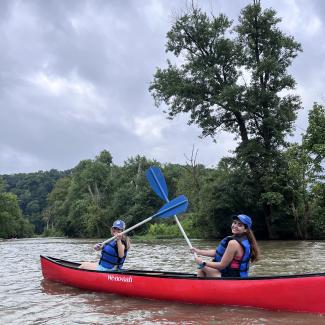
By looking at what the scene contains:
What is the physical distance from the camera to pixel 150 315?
6.21m

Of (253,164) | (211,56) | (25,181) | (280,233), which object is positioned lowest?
(280,233)

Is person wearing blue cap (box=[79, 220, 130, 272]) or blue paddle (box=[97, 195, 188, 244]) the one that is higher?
blue paddle (box=[97, 195, 188, 244])

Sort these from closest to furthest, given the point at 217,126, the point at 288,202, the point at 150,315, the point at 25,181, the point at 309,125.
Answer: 1. the point at 150,315
2. the point at 309,125
3. the point at 288,202
4. the point at 217,126
5. the point at 25,181

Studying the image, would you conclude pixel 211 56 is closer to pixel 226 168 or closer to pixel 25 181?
pixel 226 168

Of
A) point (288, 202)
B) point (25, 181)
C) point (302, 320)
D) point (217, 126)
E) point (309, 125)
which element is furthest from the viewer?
point (25, 181)

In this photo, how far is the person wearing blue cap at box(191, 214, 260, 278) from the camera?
20.6 ft

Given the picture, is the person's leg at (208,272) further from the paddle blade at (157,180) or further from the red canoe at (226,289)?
the paddle blade at (157,180)

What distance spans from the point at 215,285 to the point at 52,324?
230 centimetres

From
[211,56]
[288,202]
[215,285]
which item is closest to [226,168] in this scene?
[288,202]

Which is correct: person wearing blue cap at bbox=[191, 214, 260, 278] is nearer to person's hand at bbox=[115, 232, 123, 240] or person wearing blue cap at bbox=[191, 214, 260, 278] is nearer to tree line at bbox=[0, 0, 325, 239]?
person's hand at bbox=[115, 232, 123, 240]

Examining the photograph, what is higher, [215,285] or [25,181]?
[25,181]

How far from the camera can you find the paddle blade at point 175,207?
28.3 ft

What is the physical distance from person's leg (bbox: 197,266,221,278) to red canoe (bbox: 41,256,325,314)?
0.30 metres

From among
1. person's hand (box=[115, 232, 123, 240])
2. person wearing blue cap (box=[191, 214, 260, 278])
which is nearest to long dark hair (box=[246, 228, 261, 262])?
person wearing blue cap (box=[191, 214, 260, 278])
